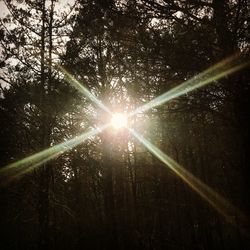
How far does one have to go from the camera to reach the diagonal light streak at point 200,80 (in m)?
5.53

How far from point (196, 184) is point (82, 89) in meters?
11.2

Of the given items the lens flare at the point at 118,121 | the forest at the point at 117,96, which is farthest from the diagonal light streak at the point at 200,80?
the lens flare at the point at 118,121

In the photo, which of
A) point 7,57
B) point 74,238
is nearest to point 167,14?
point 7,57

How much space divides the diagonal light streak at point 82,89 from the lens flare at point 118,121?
Result: 65 cm

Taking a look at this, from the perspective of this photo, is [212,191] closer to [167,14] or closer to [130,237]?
[130,237]

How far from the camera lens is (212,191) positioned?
18.9 metres

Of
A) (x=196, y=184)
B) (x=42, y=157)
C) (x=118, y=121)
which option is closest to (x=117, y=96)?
(x=118, y=121)

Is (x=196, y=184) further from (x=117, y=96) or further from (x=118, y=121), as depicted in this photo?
(x=117, y=96)

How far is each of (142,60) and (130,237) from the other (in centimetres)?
1001

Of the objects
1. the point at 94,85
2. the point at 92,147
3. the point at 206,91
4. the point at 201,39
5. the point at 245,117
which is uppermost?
the point at 94,85

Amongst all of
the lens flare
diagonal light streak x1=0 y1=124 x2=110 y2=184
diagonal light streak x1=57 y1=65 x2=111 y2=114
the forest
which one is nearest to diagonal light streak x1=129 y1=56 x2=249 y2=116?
the forest

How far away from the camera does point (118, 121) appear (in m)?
14.4

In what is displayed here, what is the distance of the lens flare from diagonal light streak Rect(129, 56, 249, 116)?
693 cm

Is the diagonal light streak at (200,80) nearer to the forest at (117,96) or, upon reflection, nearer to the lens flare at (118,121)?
the forest at (117,96)
